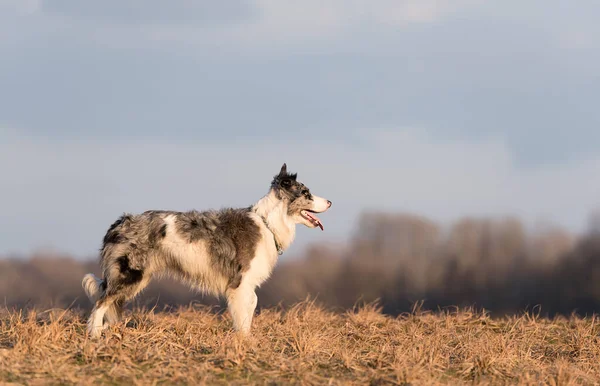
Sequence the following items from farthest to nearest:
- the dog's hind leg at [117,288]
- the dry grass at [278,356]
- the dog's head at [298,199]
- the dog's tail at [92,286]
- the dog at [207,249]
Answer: the dog's head at [298,199] < the dog's tail at [92,286] < the dog at [207,249] < the dog's hind leg at [117,288] < the dry grass at [278,356]

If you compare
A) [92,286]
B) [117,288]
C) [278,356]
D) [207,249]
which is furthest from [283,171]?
[278,356]

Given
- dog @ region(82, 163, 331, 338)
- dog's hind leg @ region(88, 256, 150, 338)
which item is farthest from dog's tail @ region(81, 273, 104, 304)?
dog's hind leg @ region(88, 256, 150, 338)

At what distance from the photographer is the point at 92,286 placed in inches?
400

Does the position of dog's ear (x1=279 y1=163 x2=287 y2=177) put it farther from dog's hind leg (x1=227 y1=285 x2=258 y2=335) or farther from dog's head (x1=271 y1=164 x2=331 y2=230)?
dog's hind leg (x1=227 y1=285 x2=258 y2=335)

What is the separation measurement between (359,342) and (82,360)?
3610 millimetres

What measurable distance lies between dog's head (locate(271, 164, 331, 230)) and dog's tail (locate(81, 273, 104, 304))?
2.84 m

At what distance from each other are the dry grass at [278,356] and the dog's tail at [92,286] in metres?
0.36

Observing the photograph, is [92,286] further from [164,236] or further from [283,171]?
[283,171]

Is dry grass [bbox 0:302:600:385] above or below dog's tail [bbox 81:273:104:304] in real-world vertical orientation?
below

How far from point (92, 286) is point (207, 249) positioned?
1.69 meters

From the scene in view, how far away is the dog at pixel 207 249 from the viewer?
32.6 feet

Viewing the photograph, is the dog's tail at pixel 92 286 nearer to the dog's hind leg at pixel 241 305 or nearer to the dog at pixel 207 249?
the dog at pixel 207 249

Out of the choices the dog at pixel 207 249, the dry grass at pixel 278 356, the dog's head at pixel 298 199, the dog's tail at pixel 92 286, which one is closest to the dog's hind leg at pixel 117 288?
the dog at pixel 207 249

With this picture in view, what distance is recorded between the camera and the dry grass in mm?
7191
